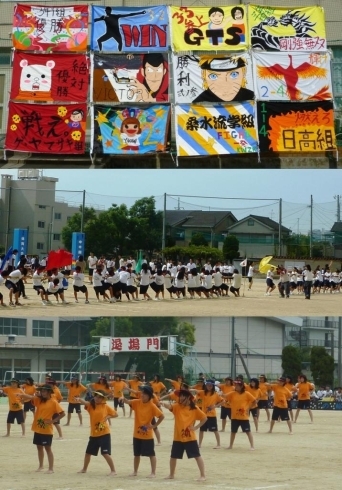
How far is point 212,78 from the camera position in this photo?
2220 centimetres

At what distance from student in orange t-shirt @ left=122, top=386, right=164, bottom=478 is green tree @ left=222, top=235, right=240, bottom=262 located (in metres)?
22.1

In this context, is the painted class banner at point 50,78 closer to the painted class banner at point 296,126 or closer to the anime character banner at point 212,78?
the anime character banner at point 212,78

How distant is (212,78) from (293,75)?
2.09 meters

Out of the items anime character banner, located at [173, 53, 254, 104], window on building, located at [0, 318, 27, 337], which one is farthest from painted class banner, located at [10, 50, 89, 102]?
window on building, located at [0, 318, 27, 337]

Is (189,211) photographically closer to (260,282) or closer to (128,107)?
(260,282)

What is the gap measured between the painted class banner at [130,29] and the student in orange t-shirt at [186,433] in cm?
1373

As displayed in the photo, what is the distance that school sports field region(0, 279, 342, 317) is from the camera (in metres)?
22.4

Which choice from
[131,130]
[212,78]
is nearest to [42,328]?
[131,130]

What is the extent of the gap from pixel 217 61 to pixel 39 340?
63.8ft

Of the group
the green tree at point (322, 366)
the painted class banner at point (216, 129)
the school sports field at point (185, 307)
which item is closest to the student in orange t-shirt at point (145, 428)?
the school sports field at point (185, 307)

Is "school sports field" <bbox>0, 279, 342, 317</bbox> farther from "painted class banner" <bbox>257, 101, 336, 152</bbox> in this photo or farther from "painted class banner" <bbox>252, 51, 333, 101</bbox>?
"painted class banner" <bbox>252, 51, 333, 101</bbox>

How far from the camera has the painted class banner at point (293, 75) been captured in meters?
22.4

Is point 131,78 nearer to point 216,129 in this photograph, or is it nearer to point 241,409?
point 216,129

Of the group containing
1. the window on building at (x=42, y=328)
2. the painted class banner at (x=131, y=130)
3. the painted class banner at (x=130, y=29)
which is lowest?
the window on building at (x=42, y=328)
